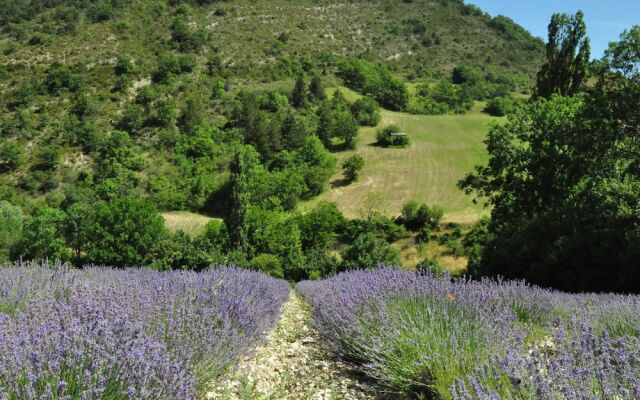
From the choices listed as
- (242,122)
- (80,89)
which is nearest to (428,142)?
(242,122)

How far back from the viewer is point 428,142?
214 feet

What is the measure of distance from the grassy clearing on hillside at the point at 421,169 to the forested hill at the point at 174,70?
596 inches

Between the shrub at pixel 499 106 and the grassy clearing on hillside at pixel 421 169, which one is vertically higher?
the shrub at pixel 499 106

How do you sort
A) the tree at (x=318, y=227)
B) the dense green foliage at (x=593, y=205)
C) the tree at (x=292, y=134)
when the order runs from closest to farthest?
the dense green foliage at (x=593, y=205), the tree at (x=318, y=227), the tree at (x=292, y=134)

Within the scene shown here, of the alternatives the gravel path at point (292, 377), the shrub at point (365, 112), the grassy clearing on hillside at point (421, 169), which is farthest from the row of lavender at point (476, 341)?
the shrub at point (365, 112)

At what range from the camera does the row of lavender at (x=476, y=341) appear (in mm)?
1814

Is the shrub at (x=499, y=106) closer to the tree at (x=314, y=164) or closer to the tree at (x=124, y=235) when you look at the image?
the tree at (x=314, y=164)

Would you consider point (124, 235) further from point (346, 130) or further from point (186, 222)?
point (346, 130)

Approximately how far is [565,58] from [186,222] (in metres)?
41.0

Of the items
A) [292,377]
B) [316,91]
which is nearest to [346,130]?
[316,91]

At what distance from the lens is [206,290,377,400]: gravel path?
300 centimetres

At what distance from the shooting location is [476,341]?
8.98 feet

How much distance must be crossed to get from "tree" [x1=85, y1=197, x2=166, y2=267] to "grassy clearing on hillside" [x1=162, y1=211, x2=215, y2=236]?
1105cm

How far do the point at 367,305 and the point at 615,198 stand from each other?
11.5 meters
